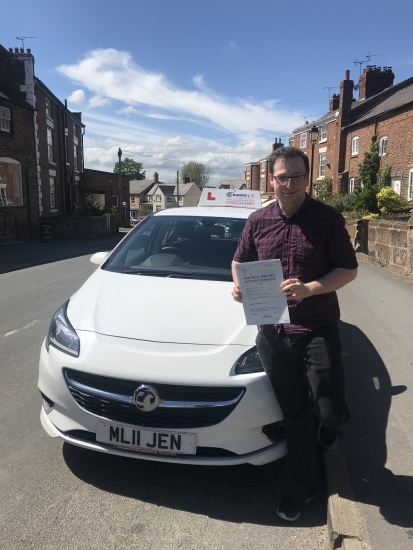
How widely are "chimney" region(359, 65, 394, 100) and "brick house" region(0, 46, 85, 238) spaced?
2320cm

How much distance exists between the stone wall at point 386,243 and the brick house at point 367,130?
1207cm

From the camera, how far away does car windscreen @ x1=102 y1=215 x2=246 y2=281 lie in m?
4.09

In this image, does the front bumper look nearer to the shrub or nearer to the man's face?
the man's face

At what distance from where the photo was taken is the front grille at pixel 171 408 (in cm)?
263

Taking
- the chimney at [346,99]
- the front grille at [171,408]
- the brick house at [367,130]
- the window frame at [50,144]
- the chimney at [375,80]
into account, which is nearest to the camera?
the front grille at [171,408]

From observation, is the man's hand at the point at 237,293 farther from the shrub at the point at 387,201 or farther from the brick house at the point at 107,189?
the brick house at the point at 107,189

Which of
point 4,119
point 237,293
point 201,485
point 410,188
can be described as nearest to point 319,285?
point 237,293

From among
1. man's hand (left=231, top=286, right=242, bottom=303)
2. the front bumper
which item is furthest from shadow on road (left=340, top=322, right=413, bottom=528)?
man's hand (left=231, top=286, right=242, bottom=303)

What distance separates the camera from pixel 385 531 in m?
2.43

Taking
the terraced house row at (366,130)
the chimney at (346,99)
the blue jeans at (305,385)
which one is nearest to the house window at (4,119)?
the terraced house row at (366,130)

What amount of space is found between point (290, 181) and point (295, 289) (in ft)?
1.91

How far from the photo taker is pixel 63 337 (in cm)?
308

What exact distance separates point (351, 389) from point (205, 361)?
2095 mm

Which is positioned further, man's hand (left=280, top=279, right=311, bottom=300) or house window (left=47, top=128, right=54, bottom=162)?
house window (left=47, top=128, right=54, bottom=162)
